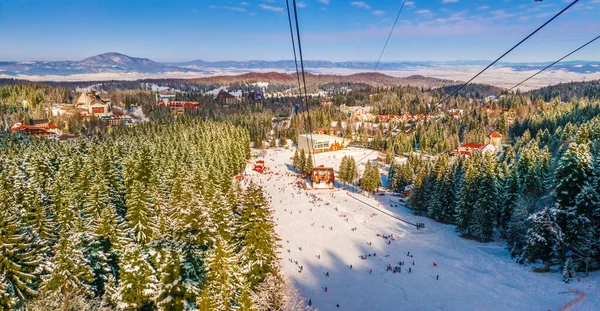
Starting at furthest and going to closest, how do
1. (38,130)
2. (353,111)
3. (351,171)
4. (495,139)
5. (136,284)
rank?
1. (353,111)
2. (495,139)
3. (38,130)
4. (351,171)
5. (136,284)

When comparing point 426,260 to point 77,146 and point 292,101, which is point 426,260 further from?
point 292,101

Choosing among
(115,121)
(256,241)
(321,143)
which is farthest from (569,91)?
(256,241)

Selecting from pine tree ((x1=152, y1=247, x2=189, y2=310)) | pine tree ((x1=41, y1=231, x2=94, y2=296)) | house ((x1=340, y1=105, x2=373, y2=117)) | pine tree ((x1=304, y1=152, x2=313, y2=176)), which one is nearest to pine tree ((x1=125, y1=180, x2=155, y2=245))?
pine tree ((x1=41, y1=231, x2=94, y2=296))

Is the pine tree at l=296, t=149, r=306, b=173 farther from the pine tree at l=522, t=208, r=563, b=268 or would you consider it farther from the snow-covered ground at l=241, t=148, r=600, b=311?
the pine tree at l=522, t=208, r=563, b=268

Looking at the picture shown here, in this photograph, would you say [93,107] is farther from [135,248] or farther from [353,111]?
[135,248]

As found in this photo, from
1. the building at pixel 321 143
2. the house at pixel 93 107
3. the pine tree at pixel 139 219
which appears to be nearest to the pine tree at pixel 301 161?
the building at pixel 321 143

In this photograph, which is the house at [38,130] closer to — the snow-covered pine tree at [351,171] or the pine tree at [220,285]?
the snow-covered pine tree at [351,171]
